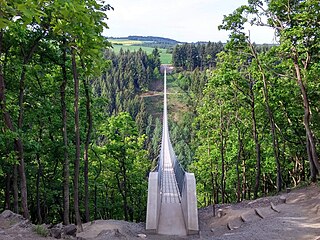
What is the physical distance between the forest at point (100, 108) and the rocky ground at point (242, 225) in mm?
1025

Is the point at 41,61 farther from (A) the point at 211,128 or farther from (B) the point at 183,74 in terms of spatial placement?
(B) the point at 183,74

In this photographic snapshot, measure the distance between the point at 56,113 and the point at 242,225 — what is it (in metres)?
6.08

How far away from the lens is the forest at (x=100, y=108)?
7.55 meters

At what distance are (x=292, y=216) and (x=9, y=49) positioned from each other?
327 inches

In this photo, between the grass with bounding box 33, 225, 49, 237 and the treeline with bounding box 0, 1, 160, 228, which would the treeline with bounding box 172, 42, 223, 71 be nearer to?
the treeline with bounding box 0, 1, 160, 228

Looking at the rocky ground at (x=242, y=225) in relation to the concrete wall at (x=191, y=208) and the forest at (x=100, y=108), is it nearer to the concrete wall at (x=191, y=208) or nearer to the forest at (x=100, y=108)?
the concrete wall at (x=191, y=208)

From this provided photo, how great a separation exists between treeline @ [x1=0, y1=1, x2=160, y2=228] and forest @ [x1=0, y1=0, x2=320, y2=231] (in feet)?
0.11

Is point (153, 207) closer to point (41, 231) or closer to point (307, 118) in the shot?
point (307, 118)

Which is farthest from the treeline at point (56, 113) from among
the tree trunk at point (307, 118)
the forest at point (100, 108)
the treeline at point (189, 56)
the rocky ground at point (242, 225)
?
the treeline at point (189, 56)

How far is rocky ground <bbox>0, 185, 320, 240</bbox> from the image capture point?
6277mm

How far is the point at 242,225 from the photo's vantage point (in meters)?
9.67

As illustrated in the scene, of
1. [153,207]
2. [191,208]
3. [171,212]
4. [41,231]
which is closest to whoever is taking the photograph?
[41,231]

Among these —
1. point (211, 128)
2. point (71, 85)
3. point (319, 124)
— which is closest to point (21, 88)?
point (71, 85)

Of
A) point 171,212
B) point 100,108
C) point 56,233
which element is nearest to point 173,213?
point 171,212
